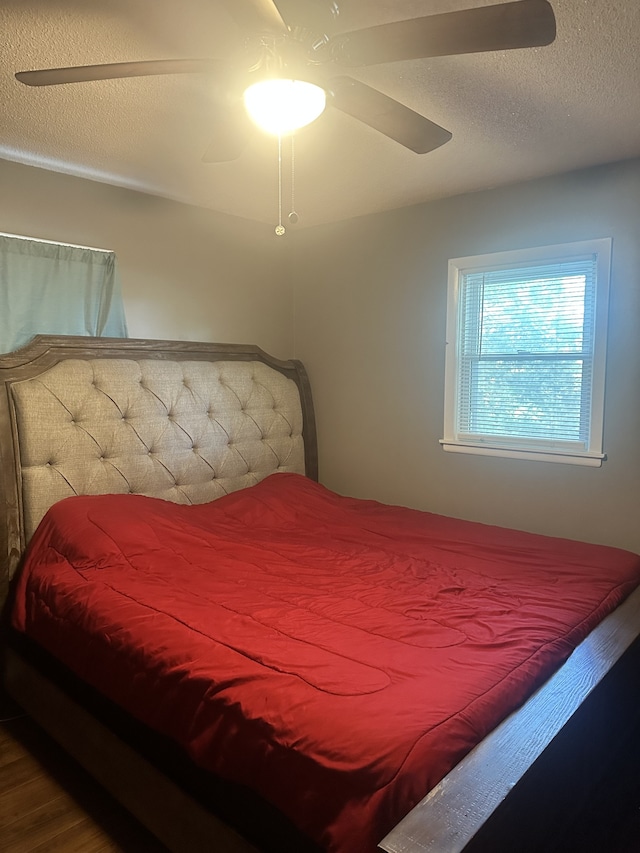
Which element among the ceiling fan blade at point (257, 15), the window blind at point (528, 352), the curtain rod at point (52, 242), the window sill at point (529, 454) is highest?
the ceiling fan blade at point (257, 15)

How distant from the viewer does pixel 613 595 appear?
2016 mm

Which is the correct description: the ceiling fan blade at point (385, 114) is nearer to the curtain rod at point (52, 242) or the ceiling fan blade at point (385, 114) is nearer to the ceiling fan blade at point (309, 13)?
the ceiling fan blade at point (309, 13)

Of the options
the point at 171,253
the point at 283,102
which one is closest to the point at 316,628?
the point at 283,102

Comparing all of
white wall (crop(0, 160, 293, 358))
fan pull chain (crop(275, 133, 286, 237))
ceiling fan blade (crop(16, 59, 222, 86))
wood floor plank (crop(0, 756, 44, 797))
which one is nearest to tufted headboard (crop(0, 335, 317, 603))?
white wall (crop(0, 160, 293, 358))

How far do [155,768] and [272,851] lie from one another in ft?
1.63

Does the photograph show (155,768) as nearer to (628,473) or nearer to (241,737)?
(241,737)

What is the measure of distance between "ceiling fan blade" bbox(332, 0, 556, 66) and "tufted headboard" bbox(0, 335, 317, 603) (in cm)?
184

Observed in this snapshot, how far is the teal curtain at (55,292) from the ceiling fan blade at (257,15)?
175 centimetres

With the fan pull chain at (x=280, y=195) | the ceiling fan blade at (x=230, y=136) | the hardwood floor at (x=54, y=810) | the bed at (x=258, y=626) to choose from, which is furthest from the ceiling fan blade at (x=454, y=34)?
the hardwood floor at (x=54, y=810)

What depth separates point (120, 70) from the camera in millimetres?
1415

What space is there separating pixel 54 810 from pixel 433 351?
2.54m

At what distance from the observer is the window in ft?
8.59

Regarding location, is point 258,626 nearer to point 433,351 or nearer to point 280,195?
point 433,351

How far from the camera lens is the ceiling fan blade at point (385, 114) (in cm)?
149
